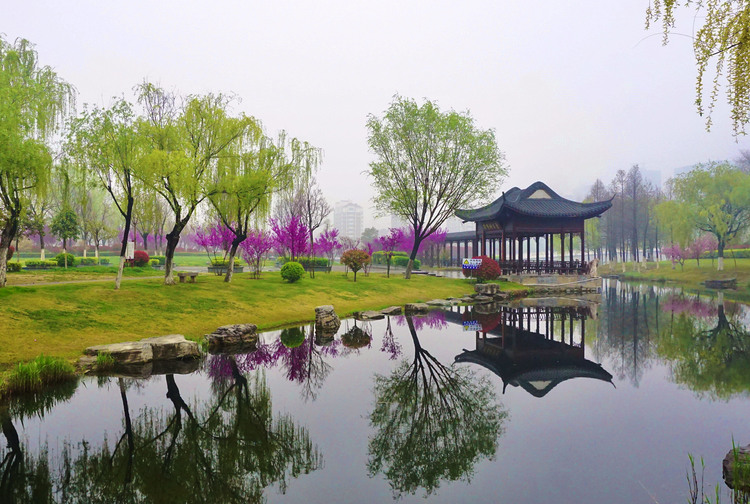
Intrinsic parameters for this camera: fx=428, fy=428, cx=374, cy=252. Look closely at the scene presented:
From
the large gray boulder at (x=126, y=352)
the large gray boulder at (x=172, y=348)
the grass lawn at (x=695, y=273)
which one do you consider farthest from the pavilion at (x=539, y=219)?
the large gray boulder at (x=126, y=352)

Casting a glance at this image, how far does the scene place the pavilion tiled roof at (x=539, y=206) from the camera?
2870 cm

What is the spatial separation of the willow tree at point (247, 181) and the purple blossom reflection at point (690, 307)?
18.9 meters

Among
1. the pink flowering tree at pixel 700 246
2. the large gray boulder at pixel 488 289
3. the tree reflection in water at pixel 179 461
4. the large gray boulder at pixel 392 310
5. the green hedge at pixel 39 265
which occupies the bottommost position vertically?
the large gray boulder at pixel 392 310

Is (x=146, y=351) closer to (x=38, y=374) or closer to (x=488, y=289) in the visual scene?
(x=38, y=374)

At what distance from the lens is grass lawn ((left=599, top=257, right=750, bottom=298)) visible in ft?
116

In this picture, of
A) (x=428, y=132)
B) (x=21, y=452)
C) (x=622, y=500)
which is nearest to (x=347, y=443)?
(x=622, y=500)

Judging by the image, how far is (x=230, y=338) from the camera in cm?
1162

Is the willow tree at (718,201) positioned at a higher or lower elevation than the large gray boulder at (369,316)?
higher

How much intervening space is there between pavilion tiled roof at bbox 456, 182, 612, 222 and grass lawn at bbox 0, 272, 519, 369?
41.4 ft

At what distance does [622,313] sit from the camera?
1894 centimetres

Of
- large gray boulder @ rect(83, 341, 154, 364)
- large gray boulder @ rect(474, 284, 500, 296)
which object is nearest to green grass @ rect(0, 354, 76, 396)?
large gray boulder @ rect(83, 341, 154, 364)

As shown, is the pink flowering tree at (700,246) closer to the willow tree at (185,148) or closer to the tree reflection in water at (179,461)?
the willow tree at (185,148)

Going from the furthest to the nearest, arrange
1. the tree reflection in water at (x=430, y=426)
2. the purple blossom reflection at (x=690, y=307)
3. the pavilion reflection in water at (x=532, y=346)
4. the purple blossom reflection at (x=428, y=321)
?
the purple blossom reflection at (x=690, y=307), the purple blossom reflection at (x=428, y=321), the pavilion reflection in water at (x=532, y=346), the tree reflection in water at (x=430, y=426)

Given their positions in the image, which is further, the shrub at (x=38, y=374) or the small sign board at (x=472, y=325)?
the small sign board at (x=472, y=325)
